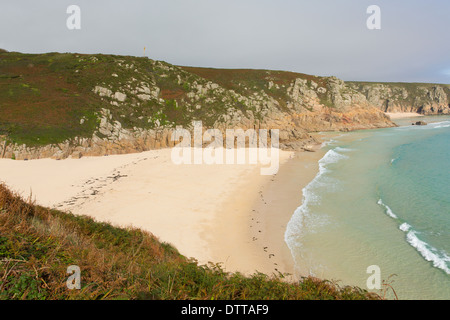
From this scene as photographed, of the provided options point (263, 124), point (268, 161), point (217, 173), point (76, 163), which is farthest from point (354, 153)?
point (76, 163)

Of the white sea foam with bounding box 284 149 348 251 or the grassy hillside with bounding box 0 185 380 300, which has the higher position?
the grassy hillside with bounding box 0 185 380 300

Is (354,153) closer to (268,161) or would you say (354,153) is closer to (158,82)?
(268,161)

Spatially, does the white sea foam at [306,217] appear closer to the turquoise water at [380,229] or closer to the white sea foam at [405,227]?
the turquoise water at [380,229]

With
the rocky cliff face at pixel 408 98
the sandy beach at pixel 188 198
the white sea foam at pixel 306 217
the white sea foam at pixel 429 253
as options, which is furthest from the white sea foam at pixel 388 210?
the rocky cliff face at pixel 408 98

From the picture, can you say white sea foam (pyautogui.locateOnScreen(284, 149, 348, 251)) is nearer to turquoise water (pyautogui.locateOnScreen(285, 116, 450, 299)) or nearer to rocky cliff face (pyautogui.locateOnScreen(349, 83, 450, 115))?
turquoise water (pyautogui.locateOnScreen(285, 116, 450, 299))

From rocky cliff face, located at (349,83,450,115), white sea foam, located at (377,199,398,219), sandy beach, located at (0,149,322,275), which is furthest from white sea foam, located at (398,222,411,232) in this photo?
rocky cliff face, located at (349,83,450,115)

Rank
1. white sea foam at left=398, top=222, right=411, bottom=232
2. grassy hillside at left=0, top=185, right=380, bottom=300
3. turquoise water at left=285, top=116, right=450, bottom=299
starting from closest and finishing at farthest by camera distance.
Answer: grassy hillside at left=0, top=185, right=380, bottom=300 < turquoise water at left=285, top=116, right=450, bottom=299 < white sea foam at left=398, top=222, right=411, bottom=232

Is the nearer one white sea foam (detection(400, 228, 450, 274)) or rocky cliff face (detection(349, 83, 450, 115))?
white sea foam (detection(400, 228, 450, 274))

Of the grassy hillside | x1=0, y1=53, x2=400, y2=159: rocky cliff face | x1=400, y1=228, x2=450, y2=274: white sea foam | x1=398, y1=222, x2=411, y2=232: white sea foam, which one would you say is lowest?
x1=400, y1=228, x2=450, y2=274: white sea foam
